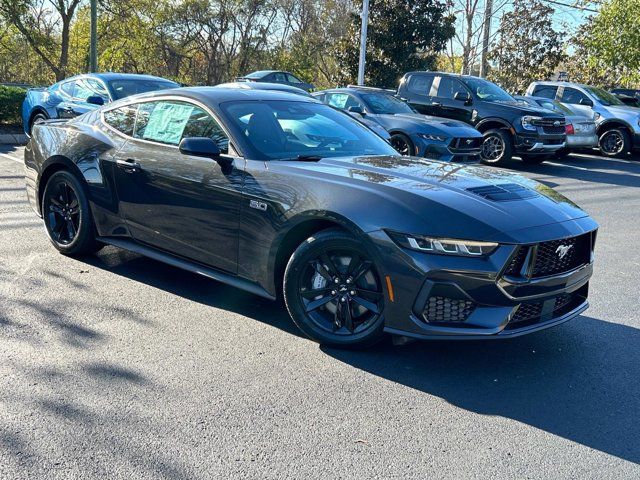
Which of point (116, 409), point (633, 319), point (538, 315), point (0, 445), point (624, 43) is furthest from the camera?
point (624, 43)

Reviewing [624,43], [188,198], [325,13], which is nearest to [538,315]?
[188,198]

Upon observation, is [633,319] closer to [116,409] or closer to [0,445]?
[116,409]

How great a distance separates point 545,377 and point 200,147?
258cm

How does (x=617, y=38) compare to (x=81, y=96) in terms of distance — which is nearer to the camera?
(x=81, y=96)

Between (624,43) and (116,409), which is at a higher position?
(624,43)

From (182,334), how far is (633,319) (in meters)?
3.24

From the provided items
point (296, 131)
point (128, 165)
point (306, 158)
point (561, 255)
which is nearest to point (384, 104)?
point (296, 131)

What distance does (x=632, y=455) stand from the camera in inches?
117

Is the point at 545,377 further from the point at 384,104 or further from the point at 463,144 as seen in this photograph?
the point at 384,104

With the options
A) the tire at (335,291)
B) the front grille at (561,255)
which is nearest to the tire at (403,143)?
the front grille at (561,255)

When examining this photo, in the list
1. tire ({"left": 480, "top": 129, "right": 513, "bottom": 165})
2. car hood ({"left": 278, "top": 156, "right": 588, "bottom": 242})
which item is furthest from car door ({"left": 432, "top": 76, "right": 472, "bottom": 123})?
car hood ({"left": 278, "top": 156, "right": 588, "bottom": 242})

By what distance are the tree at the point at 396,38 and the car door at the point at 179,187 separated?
22553 mm

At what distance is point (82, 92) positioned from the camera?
11.1 metres

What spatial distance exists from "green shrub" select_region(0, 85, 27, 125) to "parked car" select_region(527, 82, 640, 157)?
1277 cm
